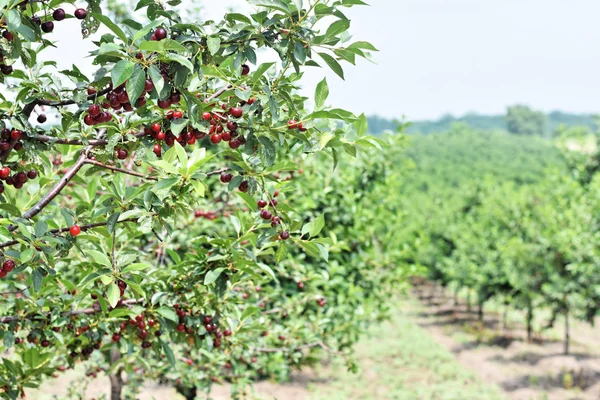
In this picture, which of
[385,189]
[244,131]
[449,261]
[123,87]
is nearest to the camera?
[123,87]

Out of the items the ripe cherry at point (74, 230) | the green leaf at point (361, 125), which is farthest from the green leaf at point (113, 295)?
the green leaf at point (361, 125)

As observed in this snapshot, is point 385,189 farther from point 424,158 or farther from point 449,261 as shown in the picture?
point 424,158

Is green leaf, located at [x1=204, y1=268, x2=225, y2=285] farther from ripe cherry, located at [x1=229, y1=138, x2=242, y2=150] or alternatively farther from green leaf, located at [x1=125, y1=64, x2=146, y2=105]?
green leaf, located at [x1=125, y1=64, x2=146, y2=105]

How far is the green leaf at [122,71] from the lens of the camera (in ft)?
5.26

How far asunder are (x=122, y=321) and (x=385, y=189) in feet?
15.4

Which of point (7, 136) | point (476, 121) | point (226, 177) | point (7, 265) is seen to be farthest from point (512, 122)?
point (7, 265)

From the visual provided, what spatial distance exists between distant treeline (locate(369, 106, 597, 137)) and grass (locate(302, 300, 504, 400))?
312ft

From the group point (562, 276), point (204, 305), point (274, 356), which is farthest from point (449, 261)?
point (204, 305)

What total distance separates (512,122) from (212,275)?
145108mm

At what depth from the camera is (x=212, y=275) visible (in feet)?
7.95

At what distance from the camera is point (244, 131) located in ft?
6.89

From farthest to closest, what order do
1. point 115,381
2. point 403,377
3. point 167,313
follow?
point 403,377
point 115,381
point 167,313

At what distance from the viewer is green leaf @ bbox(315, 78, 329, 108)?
206 centimetres

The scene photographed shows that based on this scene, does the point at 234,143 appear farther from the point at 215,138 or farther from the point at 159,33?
the point at 159,33
